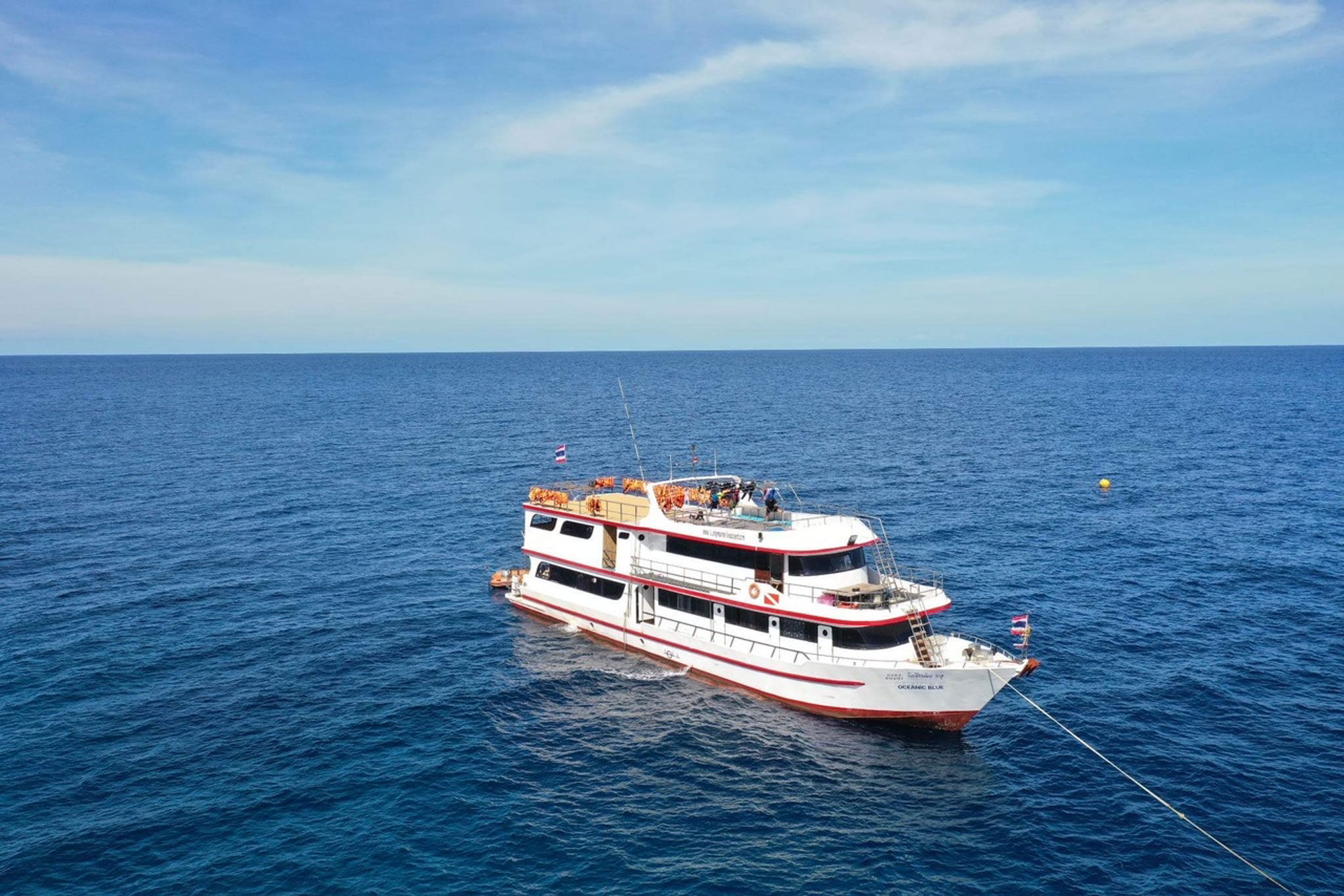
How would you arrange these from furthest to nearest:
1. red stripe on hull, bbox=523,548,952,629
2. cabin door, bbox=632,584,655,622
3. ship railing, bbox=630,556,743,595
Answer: cabin door, bbox=632,584,655,622
ship railing, bbox=630,556,743,595
red stripe on hull, bbox=523,548,952,629

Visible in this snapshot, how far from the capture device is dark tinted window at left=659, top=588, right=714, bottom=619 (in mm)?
40438

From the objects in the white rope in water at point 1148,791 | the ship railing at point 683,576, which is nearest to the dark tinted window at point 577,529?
the ship railing at point 683,576

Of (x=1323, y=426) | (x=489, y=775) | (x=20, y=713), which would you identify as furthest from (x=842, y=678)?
(x=1323, y=426)

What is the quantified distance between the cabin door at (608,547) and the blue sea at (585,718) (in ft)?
15.6

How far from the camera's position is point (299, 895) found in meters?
23.9

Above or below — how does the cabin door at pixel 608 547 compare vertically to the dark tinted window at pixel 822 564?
below

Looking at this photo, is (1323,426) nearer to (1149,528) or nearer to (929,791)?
(1149,528)

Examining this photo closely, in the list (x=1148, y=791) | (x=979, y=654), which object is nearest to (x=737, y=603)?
A: (x=979, y=654)

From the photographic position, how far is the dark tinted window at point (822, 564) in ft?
121

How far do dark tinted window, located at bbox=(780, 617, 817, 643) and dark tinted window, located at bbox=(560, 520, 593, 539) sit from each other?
1351cm

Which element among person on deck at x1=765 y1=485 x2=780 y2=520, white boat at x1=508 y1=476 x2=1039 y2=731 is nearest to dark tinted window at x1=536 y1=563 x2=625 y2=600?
white boat at x1=508 y1=476 x2=1039 y2=731

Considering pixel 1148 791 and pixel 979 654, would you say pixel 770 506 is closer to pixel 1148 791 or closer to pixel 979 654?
pixel 979 654

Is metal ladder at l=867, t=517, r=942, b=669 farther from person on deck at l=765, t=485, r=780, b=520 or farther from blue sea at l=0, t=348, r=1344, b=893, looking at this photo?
person on deck at l=765, t=485, r=780, b=520

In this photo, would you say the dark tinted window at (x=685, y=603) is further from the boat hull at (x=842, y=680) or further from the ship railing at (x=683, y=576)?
the boat hull at (x=842, y=680)
